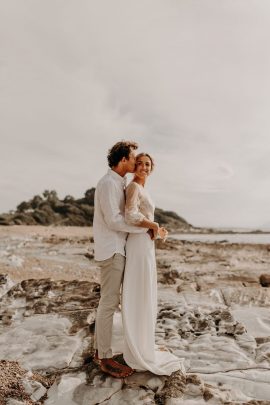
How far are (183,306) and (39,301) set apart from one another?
7.94ft

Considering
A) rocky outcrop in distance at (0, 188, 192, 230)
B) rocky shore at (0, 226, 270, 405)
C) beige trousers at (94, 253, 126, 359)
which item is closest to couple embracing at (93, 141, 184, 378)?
beige trousers at (94, 253, 126, 359)

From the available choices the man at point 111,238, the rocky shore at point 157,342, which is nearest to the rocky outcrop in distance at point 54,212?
the rocky shore at point 157,342

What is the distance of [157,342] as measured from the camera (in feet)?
17.6

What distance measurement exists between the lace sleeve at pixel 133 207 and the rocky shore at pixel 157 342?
1626mm

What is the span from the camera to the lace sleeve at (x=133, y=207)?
3951 mm

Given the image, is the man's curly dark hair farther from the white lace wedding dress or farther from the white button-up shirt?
the white lace wedding dress

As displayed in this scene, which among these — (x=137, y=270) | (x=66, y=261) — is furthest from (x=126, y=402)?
(x=66, y=261)

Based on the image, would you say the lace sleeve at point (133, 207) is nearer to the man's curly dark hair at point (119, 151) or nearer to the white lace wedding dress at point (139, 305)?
the white lace wedding dress at point (139, 305)

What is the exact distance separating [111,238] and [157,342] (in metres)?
2.04

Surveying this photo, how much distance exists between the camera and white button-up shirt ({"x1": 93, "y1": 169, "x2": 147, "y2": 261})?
401 centimetres

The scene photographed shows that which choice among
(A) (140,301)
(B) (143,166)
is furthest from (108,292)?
(B) (143,166)

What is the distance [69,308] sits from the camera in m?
6.27

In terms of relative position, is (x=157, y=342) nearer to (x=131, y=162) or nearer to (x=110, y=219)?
(x=110, y=219)

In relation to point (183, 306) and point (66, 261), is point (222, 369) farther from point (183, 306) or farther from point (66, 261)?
point (66, 261)
